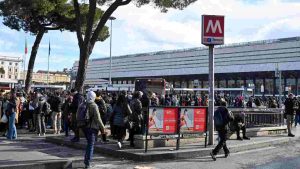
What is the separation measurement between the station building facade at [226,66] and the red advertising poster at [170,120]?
263ft

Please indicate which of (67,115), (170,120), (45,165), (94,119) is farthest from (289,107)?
(45,165)

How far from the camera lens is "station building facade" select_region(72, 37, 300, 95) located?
4122 inches

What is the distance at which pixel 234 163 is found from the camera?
446 inches

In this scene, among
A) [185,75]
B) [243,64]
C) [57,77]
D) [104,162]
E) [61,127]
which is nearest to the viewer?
[104,162]

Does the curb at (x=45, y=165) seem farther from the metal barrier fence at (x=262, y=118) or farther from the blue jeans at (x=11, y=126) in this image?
the metal barrier fence at (x=262, y=118)

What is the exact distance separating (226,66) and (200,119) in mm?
116245

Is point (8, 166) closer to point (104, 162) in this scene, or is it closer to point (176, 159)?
point (104, 162)

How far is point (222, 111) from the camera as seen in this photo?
12.0m

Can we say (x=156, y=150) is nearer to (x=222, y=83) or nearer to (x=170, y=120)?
(x=170, y=120)

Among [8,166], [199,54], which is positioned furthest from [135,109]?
[199,54]

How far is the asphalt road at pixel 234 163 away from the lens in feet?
34.8

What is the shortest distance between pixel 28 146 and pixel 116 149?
3.21m

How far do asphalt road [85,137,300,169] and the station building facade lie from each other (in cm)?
7982

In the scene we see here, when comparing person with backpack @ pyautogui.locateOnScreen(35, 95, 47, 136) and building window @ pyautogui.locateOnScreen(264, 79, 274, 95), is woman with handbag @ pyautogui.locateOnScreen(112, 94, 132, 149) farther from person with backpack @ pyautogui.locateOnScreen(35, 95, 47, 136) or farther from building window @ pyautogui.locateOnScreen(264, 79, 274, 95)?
building window @ pyautogui.locateOnScreen(264, 79, 274, 95)
